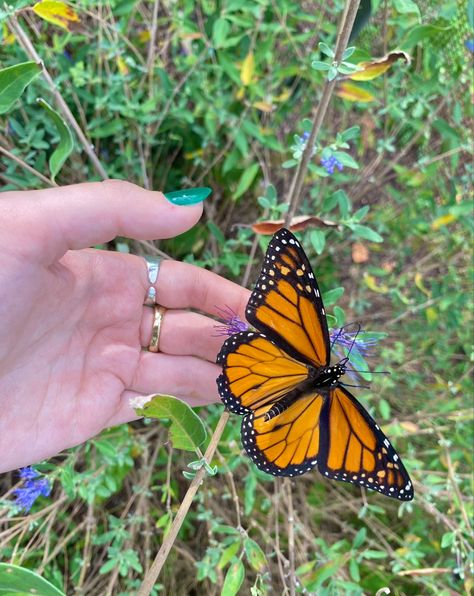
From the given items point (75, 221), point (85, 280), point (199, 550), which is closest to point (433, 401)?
point (199, 550)

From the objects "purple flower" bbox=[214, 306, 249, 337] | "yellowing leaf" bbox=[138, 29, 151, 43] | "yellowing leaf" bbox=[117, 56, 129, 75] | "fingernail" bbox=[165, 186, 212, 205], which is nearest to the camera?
"fingernail" bbox=[165, 186, 212, 205]

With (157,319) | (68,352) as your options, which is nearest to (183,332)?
(157,319)

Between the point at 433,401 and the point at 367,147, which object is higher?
the point at 367,147

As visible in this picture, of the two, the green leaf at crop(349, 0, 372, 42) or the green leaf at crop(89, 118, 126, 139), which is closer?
the green leaf at crop(349, 0, 372, 42)

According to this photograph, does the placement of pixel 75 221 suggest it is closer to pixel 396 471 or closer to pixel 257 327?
pixel 257 327

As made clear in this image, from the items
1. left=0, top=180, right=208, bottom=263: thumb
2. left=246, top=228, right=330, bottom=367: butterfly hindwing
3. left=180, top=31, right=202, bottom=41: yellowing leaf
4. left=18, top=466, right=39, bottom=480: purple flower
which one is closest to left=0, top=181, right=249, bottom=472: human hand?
left=0, top=180, right=208, bottom=263: thumb

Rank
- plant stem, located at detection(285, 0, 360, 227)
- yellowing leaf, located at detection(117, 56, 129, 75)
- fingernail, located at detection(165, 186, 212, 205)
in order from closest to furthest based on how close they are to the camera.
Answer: plant stem, located at detection(285, 0, 360, 227)
fingernail, located at detection(165, 186, 212, 205)
yellowing leaf, located at detection(117, 56, 129, 75)

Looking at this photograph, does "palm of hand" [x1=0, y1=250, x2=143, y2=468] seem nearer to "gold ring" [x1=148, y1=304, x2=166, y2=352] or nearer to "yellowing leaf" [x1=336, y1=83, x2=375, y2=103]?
"gold ring" [x1=148, y1=304, x2=166, y2=352]

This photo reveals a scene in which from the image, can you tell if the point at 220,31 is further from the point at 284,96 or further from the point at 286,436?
the point at 286,436
